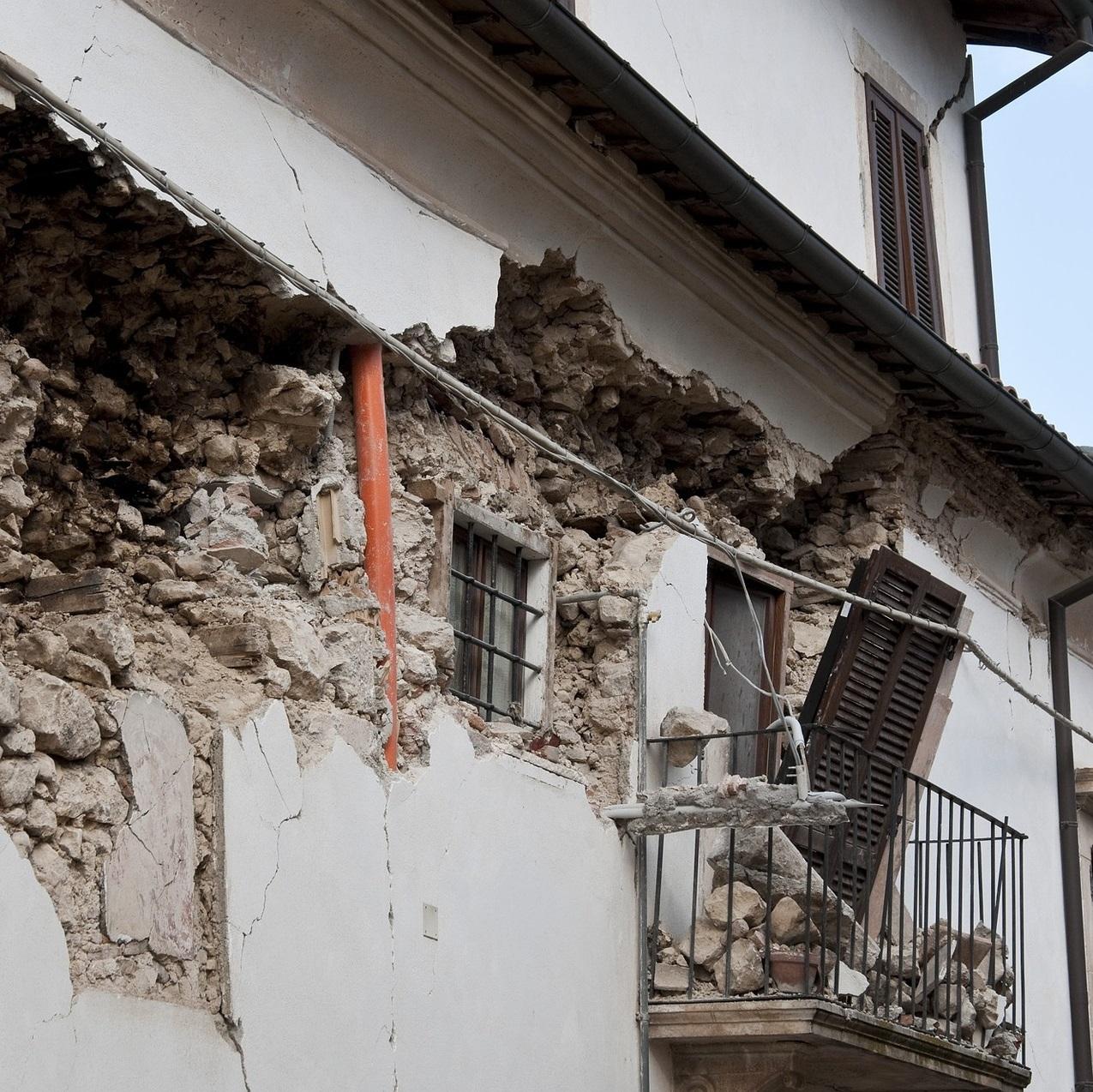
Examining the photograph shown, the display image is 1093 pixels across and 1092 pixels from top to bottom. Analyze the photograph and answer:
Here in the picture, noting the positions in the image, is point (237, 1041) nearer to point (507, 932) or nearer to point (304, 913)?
point (304, 913)

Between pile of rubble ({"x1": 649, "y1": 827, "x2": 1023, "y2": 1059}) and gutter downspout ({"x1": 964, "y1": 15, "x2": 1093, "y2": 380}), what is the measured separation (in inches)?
174

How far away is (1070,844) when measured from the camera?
10.7 meters

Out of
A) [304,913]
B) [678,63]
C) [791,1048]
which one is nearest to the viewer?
[304,913]

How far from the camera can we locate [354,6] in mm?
6766

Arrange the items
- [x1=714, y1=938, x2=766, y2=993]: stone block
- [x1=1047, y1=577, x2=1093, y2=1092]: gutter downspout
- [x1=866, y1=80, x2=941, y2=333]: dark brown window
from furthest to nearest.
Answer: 1. [x1=866, y1=80, x2=941, y2=333]: dark brown window
2. [x1=1047, y1=577, x2=1093, y2=1092]: gutter downspout
3. [x1=714, y1=938, x2=766, y2=993]: stone block

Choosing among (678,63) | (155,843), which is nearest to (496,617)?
(155,843)

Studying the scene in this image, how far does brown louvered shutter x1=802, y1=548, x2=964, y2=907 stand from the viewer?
8.76 metres

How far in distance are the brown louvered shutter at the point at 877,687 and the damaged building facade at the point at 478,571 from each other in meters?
0.03

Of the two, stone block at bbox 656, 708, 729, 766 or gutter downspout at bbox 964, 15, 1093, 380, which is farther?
gutter downspout at bbox 964, 15, 1093, 380

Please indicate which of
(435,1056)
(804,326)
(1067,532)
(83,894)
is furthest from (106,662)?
(1067,532)

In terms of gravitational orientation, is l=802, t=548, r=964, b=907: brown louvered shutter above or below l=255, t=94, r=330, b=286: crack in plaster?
below

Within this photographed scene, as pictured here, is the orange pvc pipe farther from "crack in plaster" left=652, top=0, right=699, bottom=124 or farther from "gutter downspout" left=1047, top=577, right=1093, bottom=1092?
"gutter downspout" left=1047, top=577, right=1093, bottom=1092

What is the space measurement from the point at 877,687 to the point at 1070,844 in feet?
7.80

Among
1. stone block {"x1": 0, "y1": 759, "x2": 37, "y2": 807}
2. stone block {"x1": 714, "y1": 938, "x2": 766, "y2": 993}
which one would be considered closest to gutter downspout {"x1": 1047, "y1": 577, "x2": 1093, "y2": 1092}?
stone block {"x1": 714, "y1": 938, "x2": 766, "y2": 993}
